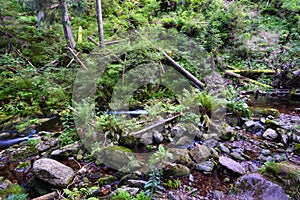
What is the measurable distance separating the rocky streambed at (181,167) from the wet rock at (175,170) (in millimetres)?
16

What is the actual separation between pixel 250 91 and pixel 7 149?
27.1 ft

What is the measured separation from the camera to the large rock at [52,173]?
10.7 feet

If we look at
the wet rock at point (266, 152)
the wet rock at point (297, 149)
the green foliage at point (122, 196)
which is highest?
the wet rock at point (297, 149)

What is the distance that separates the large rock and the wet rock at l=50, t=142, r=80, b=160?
64cm

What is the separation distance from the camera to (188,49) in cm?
1017

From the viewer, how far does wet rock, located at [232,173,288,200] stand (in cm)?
265

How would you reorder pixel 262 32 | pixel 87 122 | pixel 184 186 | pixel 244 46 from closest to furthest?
pixel 184 186, pixel 87 122, pixel 244 46, pixel 262 32

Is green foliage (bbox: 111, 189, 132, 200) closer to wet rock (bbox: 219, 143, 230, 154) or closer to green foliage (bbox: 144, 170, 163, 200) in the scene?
green foliage (bbox: 144, 170, 163, 200)

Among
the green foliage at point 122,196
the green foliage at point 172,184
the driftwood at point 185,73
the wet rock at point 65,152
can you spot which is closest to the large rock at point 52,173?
the wet rock at point 65,152

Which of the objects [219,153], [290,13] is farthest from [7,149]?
[290,13]

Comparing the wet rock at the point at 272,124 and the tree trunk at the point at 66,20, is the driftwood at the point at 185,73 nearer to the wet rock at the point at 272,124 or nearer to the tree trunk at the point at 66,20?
the wet rock at the point at 272,124

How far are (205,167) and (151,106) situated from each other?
299 centimetres

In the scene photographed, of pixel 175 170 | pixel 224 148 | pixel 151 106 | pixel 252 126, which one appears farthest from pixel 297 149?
pixel 151 106

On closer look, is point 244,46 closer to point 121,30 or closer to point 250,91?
point 250,91
